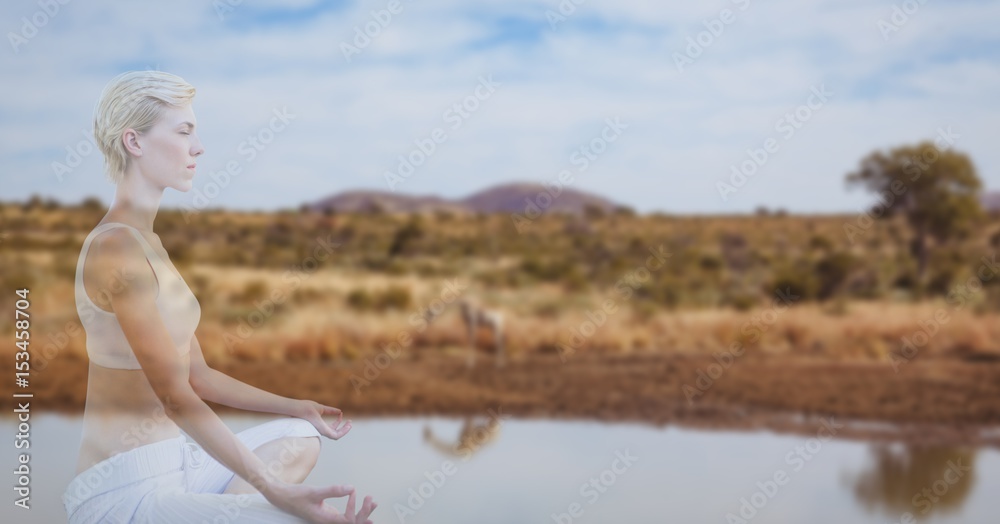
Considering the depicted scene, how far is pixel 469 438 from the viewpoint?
7.24m

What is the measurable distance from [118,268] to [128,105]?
0.27m

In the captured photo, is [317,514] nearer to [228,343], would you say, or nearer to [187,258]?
[228,343]

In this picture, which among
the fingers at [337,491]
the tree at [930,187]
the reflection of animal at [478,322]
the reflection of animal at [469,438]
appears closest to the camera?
the fingers at [337,491]

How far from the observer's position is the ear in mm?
1673

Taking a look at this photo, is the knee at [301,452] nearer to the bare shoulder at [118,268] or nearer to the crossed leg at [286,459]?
the crossed leg at [286,459]

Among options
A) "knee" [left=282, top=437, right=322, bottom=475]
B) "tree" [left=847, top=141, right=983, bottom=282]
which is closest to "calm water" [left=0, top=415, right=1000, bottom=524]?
"knee" [left=282, top=437, right=322, bottom=475]

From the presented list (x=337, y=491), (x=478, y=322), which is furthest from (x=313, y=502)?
(x=478, y=322)

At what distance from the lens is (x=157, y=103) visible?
1.68 metres

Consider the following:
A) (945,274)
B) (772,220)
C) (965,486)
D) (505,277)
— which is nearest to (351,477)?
(965,486)

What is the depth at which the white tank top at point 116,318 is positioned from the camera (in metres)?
1.60

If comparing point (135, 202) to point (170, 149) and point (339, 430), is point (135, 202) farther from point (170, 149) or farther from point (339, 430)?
point (339, 430)

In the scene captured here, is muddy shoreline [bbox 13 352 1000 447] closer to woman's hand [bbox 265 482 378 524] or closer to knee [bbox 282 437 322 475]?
knee [bbox 282 437 322 475]

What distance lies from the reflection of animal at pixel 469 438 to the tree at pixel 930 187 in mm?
17882

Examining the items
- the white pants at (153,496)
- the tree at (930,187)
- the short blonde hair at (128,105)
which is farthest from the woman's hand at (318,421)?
the tree at (930,187)
